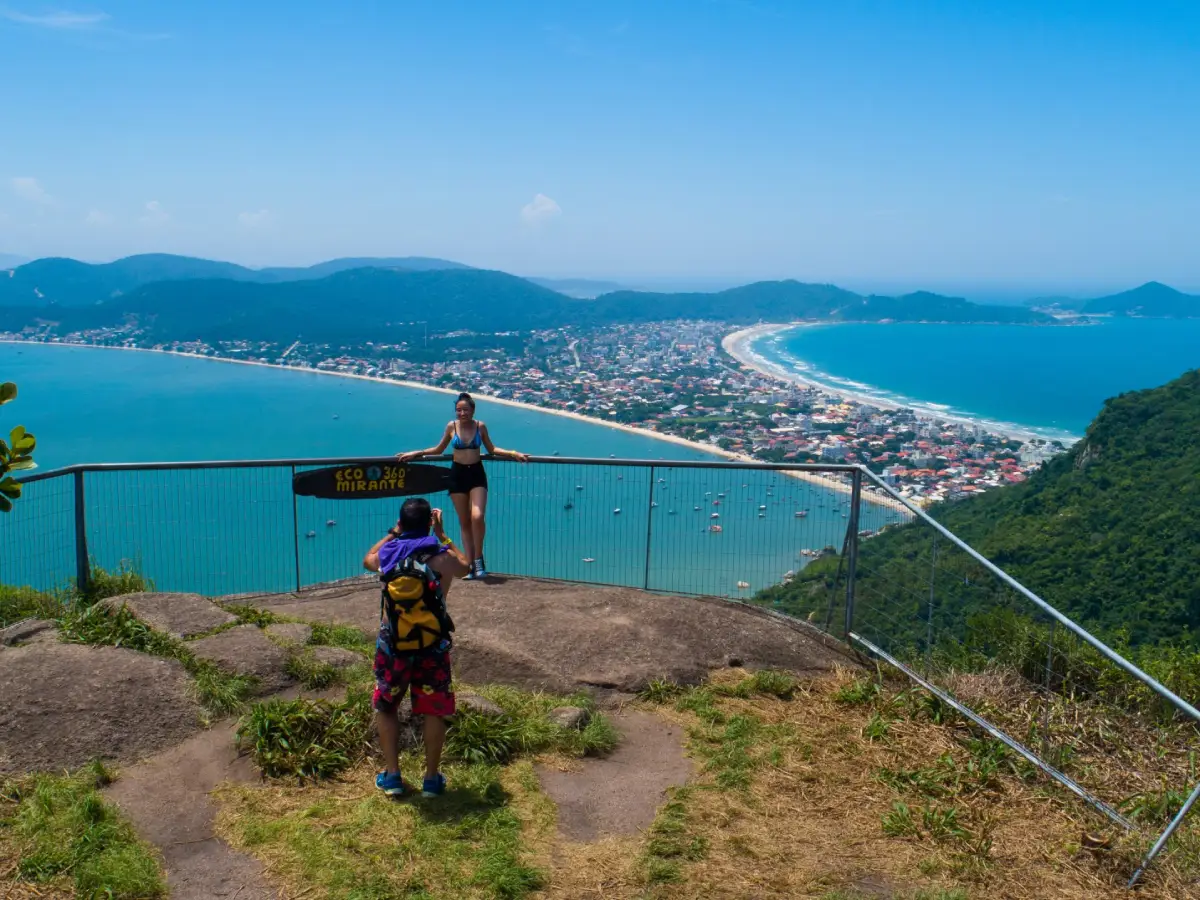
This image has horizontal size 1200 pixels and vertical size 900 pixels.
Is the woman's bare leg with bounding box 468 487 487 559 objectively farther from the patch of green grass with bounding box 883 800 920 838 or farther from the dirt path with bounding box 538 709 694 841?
the patch of green grass with bounding box 883 800 920 838

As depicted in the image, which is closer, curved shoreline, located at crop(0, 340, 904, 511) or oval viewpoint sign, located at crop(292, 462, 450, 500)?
oval viewpoint sign, located at crop(292, 462, 450, 500)

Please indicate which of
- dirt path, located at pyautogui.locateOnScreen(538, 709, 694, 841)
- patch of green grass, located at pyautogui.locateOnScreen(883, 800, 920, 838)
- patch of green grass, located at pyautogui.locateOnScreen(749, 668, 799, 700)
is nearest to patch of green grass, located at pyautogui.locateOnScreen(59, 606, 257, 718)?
dirt path, located at pyautogui.locateOnScreen(538, 709, 694, 841)

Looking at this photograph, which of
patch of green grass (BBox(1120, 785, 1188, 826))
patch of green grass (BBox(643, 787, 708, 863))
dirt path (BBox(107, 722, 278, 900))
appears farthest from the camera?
patch of green grass (BBox(1120, 785, 1188, 826))

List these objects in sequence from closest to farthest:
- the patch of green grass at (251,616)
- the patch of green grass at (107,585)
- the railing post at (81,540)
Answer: the patch of green grass at (251,616) < the railing post at (81,540) < the patch of green grass at (107,585)

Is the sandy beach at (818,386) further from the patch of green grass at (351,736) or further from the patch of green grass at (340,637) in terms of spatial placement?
the patch of green grass at (351,736)

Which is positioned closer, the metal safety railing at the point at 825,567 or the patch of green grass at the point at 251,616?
the metal safety railing at the point at 825,567

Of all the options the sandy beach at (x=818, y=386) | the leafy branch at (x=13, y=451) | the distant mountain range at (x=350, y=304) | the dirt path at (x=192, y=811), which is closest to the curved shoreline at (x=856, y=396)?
the sandy beach at (x=818, y=386)
